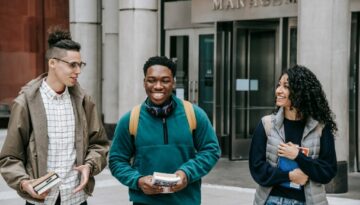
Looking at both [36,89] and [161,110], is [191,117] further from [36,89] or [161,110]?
[36,89]

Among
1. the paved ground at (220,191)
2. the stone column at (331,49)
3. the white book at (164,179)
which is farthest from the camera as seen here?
the stone column at (331,49)

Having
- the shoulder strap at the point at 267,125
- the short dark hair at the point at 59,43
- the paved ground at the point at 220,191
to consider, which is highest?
the short dark hair at the point at 59,43

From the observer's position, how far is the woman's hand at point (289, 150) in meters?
A: 4.46

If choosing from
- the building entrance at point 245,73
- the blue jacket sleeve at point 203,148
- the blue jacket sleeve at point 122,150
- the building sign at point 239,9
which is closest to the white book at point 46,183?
the blue jacket sleeve at point 122,150

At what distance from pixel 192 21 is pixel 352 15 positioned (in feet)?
12.1

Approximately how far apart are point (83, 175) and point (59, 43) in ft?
2.93

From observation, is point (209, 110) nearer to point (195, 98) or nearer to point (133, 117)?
point (195, 98)

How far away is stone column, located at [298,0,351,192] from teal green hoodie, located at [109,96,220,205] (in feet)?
20.9

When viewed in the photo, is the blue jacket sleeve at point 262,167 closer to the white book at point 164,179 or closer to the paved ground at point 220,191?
the white book at point 164,179

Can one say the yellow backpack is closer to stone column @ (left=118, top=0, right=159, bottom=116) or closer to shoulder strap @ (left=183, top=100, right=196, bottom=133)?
shoulder strap @ (left=183, top=100, right=196, bottom=133)

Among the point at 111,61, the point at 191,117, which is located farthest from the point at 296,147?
the point at 111,61

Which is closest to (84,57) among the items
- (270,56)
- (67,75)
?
(270,56)

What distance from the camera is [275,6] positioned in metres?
13.0

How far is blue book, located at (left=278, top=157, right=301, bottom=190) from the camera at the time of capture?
4523 mm
